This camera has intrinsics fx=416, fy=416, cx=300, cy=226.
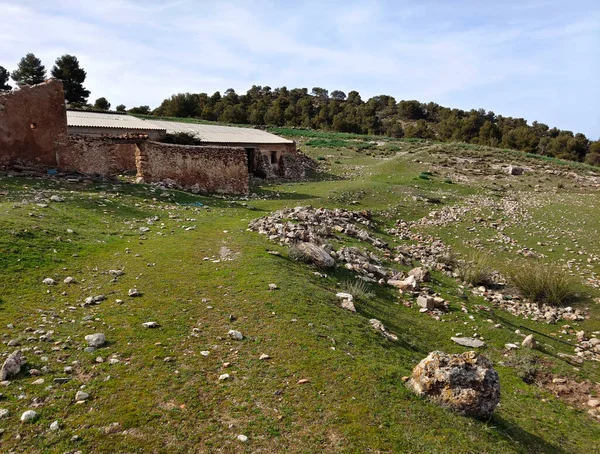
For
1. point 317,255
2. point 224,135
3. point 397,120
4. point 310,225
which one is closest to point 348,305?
point 317,255

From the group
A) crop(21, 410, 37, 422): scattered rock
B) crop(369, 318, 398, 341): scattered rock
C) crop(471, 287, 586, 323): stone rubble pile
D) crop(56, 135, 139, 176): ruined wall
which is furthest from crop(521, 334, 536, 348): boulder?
crop(56, 135, 139, 176): ruined wall

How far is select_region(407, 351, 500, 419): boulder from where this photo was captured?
5.22 metres

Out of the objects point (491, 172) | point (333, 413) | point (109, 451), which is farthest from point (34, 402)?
point (491, 172)

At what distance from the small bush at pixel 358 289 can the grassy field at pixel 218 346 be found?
0.50 feet

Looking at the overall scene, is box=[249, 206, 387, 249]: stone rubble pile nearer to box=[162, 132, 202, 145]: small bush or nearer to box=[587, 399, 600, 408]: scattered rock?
box=[587, 399, 600, 408]: scattered rock

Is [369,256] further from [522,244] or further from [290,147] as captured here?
[290,147]

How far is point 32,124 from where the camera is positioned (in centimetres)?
1694

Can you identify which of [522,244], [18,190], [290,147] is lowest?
[522,244]

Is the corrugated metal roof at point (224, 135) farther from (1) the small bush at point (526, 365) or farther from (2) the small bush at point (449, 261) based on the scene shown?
(1) the small bush at point (526, 365)

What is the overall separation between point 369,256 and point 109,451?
9.16 m

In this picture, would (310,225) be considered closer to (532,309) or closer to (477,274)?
(477,274)

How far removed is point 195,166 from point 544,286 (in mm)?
15050

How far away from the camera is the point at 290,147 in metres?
32.8

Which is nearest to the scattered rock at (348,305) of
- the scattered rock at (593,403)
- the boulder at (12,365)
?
the scattered rock at (593,403)
